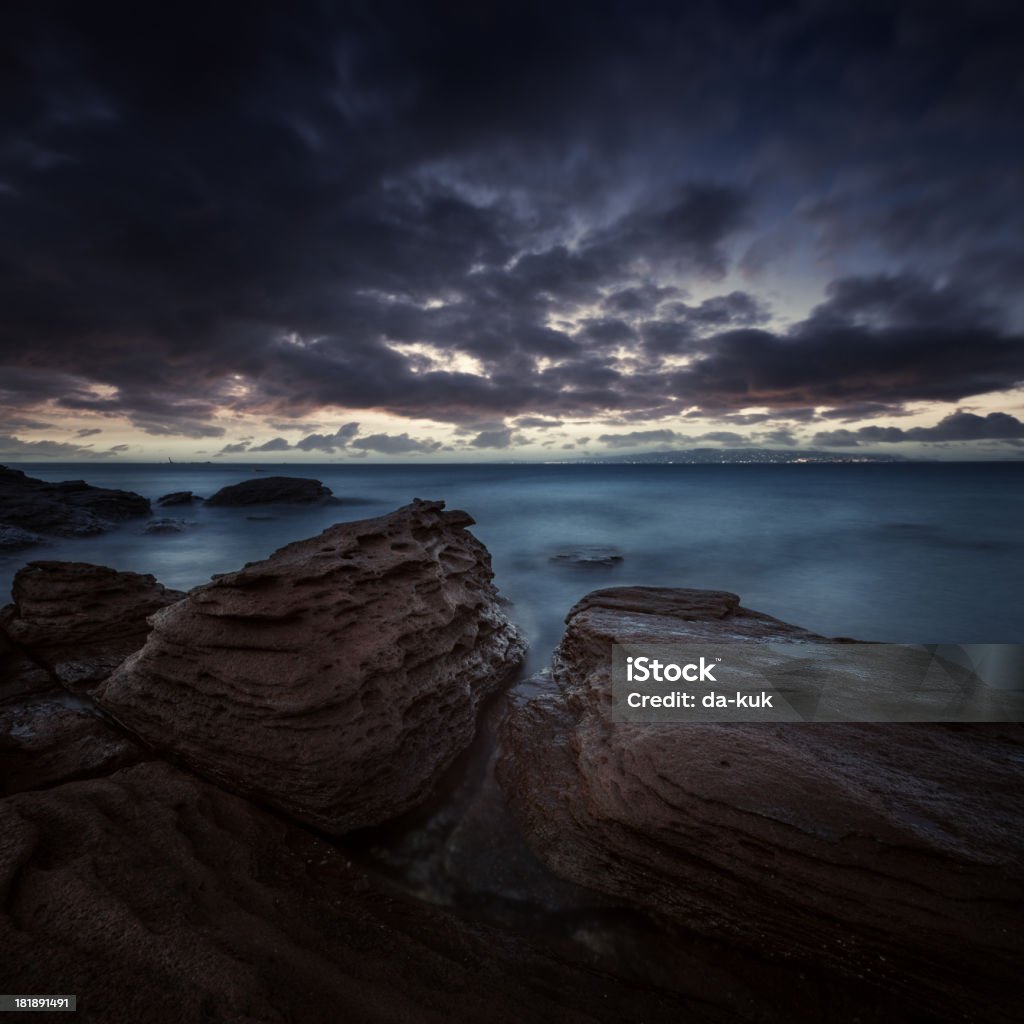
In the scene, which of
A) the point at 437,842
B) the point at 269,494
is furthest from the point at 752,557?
the point at 269,494

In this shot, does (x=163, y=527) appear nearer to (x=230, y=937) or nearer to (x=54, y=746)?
(x=54, y=746)

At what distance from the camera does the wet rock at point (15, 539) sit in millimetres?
15000

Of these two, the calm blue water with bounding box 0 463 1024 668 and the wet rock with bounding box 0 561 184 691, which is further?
the calm blue water with bounding box 0 463 1024 668

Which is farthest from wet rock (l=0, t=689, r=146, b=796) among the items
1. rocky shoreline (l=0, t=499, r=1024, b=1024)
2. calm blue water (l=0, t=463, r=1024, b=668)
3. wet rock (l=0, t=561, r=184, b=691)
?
calm blue water (l=0, t=463, r=1024, b=668)

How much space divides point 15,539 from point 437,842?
19.0 m

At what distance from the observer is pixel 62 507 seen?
1969 cm

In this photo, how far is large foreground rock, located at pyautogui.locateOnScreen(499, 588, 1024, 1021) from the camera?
8.66ft

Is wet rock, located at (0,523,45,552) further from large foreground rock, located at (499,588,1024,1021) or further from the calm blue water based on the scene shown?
large foreground rock, located at (499,588,1024,1021)

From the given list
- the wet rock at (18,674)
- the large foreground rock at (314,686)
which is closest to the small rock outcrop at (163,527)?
the wet rock at (18,674)

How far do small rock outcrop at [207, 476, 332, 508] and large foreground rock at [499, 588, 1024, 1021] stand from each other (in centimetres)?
3117

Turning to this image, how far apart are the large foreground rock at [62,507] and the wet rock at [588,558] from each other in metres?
18.2

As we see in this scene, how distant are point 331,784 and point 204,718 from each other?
58.0 inches

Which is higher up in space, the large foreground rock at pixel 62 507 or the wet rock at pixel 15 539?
the large foreground rock at pixel 62 507

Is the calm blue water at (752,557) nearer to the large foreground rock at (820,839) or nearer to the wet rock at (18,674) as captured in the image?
the large foreground rock at (820,839)
